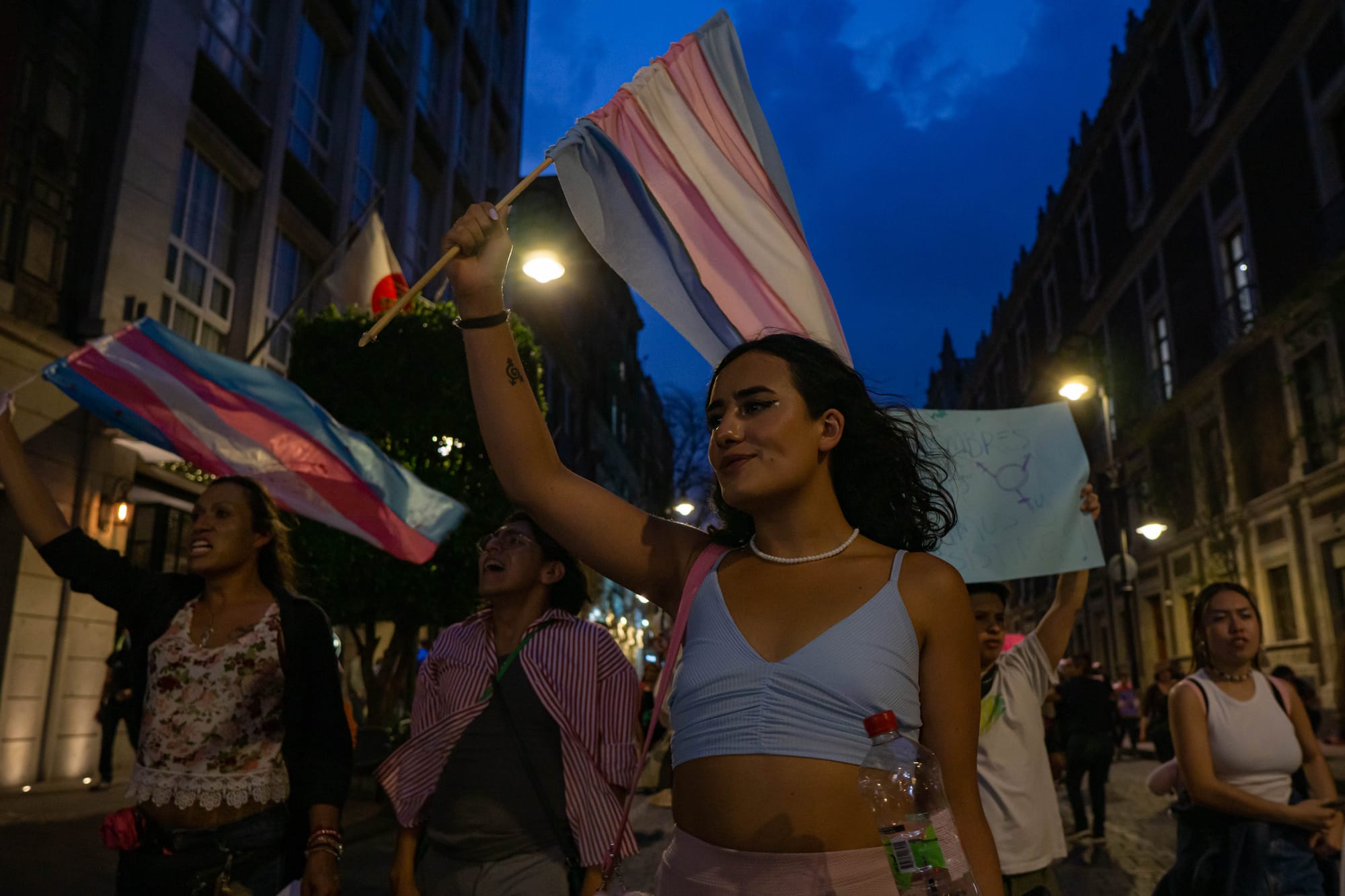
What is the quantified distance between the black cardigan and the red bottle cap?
2.06 meters

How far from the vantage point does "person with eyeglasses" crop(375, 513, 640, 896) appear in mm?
3434

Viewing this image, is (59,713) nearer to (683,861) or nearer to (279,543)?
(279,543)

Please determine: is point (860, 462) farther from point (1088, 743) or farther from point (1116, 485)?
point (1116, 485)

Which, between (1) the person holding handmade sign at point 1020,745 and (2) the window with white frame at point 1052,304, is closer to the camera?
(1) the person holding handmade sign at point 1020,745

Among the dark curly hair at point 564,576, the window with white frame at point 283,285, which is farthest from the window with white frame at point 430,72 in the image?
the dark curly hair at point 564,576

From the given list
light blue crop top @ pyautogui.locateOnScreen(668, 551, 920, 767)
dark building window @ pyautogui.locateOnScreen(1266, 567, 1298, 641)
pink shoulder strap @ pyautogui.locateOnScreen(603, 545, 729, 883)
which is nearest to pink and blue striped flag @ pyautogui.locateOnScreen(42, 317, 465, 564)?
pink shoulder strap @ pyautogui.locateOnScreen(603, 545, 729, 883)

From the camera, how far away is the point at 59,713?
12641mm

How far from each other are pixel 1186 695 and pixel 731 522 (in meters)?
2.54

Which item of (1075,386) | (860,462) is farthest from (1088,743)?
(860,462)

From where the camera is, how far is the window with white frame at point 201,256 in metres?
15.6

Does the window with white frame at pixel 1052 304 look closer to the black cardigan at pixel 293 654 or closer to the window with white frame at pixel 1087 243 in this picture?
the window with white frame at pixel 1087 243

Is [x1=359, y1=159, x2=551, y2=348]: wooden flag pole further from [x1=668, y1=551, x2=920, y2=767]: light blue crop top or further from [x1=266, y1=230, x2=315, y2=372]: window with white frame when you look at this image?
[x1=266, y1=230, x2=315, y2=372]: window with white frame

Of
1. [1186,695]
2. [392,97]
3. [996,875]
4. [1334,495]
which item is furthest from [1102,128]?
[996,875]

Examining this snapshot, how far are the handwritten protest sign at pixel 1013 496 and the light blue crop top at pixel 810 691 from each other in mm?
2603
